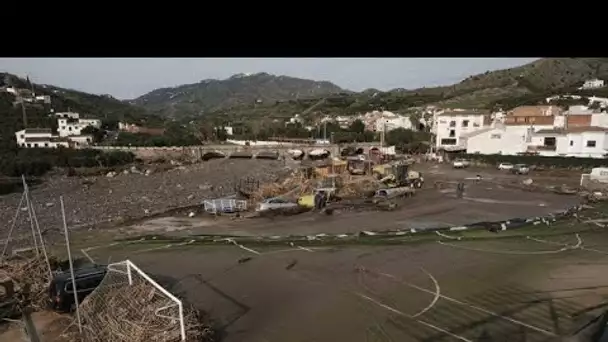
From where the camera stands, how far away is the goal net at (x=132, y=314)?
6109mm

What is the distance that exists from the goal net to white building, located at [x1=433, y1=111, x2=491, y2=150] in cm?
3879

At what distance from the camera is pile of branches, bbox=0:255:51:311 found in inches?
314

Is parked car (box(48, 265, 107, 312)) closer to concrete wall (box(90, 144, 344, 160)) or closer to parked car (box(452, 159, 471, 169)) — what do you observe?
parked car (box(452, 159, 471, 169))

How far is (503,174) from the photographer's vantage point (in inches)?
1160

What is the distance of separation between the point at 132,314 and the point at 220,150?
4741 cm

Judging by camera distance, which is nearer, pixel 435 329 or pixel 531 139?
pixel 435 329

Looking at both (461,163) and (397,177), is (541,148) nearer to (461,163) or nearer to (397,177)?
(461,163)

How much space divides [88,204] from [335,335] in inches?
877

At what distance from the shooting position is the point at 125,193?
95.0 feet

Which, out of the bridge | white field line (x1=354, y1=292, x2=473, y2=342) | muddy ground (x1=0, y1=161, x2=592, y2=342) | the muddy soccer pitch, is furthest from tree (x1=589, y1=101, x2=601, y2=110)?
white field line (x1=354, y1=292, x2=473, y2=342)

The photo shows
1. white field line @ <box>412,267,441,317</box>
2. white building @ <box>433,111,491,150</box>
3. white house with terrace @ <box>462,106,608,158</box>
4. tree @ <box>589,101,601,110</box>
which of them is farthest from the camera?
tree @ <box>589,101,601,110</box>

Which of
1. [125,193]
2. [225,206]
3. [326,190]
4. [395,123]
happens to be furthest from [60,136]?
[326,190]
